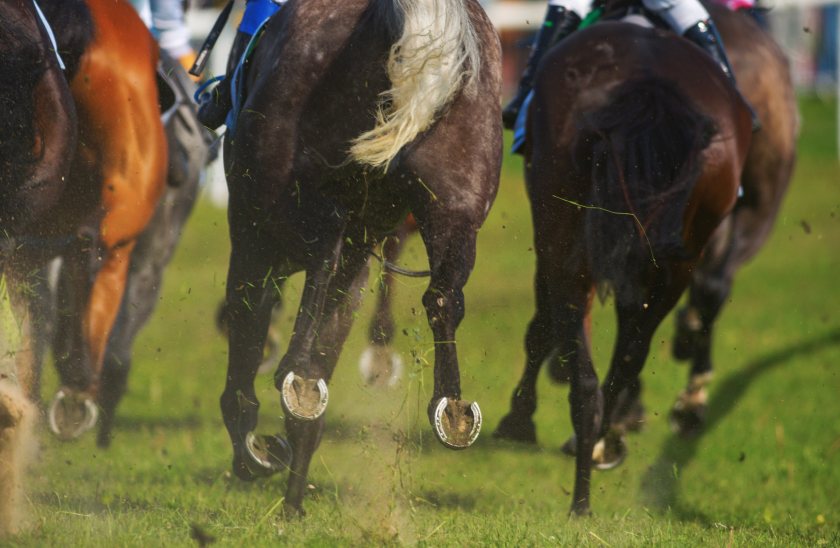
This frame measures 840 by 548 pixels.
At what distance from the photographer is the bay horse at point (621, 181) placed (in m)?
5.04

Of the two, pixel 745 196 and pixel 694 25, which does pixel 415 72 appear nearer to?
pixel 694 25

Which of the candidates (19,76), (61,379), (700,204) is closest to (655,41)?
(700,204)

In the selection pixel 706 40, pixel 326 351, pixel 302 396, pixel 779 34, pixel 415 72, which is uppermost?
pixel 415 72

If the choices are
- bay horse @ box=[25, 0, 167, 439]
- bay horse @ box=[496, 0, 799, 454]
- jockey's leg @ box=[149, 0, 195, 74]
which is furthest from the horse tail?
jockey's leg @ box=[149, 0, 195, 74]

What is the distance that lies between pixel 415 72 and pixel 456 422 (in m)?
1.15

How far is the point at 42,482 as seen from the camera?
15.9ft

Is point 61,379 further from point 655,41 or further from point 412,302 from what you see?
point 655,41

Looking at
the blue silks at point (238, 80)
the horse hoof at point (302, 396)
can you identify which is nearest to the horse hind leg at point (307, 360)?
the horse hoof at point (302, 396)

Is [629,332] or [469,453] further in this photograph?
[469,453]

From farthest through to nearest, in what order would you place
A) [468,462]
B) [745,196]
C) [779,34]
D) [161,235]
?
[779,34] → [745,196] → [161,235] → [468,462]

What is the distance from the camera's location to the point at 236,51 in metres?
5.00

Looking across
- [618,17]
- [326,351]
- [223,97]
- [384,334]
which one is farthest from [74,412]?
[618,17]

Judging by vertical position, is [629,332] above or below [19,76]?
below

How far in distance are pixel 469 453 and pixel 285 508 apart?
1.76 meters
